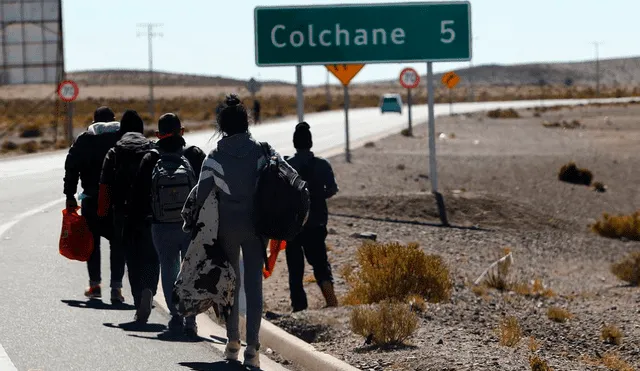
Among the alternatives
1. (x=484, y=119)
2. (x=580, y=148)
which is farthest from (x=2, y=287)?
(x=484, y=119)

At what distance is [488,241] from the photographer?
73.0ft

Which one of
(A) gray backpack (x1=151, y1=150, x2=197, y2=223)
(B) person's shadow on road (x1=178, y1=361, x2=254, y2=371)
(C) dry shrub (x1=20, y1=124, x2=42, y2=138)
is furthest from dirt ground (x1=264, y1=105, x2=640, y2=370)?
(C) dry shrub (x1=20, y1=124, x2=42, y2=138)

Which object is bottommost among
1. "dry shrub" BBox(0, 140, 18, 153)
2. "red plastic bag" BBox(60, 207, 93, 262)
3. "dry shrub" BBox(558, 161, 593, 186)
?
"dry shrub" BBox(558, 161, 593, 186)

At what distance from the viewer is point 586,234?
25.8 m

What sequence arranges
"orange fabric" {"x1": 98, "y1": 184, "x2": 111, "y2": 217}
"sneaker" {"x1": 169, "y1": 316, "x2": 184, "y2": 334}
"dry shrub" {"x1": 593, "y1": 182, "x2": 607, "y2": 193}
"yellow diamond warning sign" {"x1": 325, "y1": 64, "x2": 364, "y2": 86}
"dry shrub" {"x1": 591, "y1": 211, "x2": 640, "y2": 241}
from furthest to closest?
1. "dry shrub" {"x1": 593, "y1": 182, "x2": 607, "y2": 193}
2. "yellow diamond warning sign" {"x1": 325, "y1": 64, "x2": 364, "y2": 86}
3. "dry shrub" {"x1": 591, "y1": 211, "x2": 640, "y2": 241}
4. "orange fabric" {"x1": 98, "y1": 184, "x2": 111, "y2": 217}
5. "sneaker" {"x1": 169, "y1": 316, "x2": 184, "y2": 334}

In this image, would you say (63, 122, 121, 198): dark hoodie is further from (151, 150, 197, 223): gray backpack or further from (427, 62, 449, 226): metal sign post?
(427, 62, 449, 226): metal sign post

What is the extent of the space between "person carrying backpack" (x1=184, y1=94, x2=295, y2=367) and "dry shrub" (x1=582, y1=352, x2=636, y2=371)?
2.70 metres

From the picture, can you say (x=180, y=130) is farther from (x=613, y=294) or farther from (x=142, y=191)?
(x=613, y=294)

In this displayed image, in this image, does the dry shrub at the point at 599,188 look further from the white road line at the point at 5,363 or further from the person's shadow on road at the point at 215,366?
the white road line at the point at 5,363

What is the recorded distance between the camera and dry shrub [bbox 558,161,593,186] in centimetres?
3506

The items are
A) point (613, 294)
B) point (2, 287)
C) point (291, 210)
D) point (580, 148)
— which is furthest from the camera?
point (580, 148)

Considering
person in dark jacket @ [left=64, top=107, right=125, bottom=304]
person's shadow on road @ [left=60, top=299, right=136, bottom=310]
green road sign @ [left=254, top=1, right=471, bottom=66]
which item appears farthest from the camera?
green road sign @ [left=254, top=1, right=471, bottom=66]

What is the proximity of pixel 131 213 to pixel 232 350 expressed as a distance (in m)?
2.08

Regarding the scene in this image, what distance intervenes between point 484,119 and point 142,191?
6642cm
